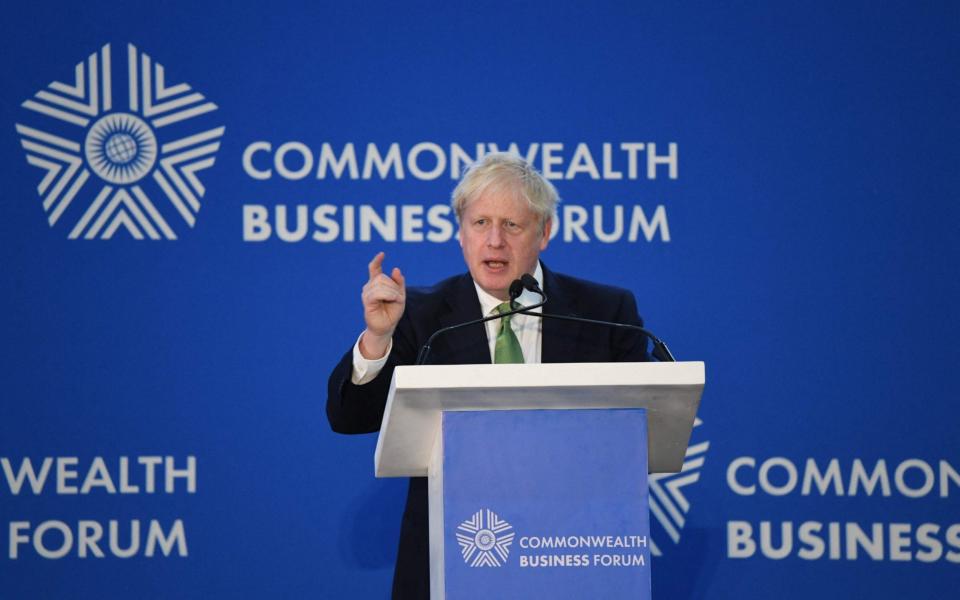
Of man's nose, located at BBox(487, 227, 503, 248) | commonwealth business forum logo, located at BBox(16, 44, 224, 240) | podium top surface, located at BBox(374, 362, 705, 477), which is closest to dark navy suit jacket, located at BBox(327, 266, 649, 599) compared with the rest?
man's nose, located at BBox(487, 227, 503, 248)

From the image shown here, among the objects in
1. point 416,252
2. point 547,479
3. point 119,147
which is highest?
point 119,147

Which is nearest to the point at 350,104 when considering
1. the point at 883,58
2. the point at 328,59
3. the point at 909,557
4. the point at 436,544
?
the point at 328,59

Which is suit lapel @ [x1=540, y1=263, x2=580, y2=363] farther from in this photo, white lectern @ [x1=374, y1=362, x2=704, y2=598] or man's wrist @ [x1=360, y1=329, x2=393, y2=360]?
white lectern @ [x1=374, y1=362, x2=704, y2=598]

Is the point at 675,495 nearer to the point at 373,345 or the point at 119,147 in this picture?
the point at 373,345

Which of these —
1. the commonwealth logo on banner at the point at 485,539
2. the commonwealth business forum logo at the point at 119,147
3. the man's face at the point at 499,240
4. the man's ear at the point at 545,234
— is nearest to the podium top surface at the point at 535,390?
the commonwealth logo on banner at the point at 485,539

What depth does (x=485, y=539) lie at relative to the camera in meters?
1.89

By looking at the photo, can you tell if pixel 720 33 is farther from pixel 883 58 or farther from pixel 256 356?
pixel 256 356

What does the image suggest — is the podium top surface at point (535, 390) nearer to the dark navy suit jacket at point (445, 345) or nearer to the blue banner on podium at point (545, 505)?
the blue banner on podium at point (545, 505)

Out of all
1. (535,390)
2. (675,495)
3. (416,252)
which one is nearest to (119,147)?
(416,252)

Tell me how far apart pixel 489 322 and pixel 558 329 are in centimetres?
15

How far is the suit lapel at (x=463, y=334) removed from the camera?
253 cm

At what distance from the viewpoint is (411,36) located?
365 cm

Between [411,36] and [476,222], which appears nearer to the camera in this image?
[476,222]

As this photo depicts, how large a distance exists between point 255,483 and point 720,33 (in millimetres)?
1976
